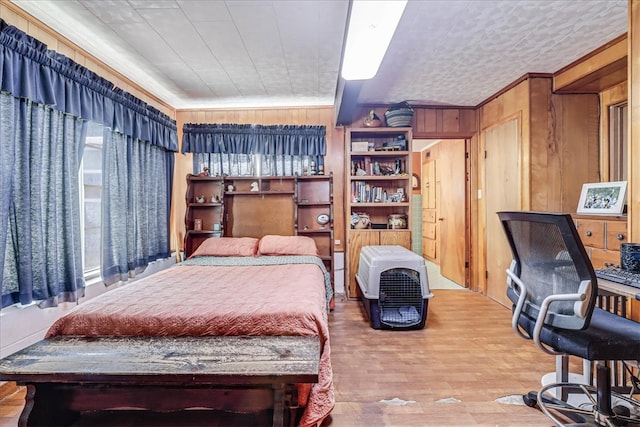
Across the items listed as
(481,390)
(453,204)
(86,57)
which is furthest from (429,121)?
(86,57)

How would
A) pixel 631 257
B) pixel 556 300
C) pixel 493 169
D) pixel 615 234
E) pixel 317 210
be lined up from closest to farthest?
1. pixel 556 300
2. pixel 631 257
3. pixel 615 234
4. pixel 493 169
5. pixel 317 210

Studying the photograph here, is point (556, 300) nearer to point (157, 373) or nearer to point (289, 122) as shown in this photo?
point (157, 373)

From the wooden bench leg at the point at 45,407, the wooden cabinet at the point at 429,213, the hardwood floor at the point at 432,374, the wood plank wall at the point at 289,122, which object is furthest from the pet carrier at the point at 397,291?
the wooden cabinet at the point at 429,213

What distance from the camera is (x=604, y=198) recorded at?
2523 millimetres

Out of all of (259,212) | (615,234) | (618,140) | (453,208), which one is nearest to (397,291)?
(615,234)

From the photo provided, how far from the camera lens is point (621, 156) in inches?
116

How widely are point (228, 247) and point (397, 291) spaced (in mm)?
1915

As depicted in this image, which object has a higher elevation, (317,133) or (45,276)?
(317,133)

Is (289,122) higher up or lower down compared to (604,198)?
higher up

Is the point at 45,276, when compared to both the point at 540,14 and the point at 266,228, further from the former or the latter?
the point at 540,14

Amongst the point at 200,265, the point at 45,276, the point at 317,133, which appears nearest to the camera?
the point at 45,276

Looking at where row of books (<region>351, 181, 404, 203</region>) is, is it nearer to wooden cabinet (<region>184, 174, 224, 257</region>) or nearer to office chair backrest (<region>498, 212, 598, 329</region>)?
wooden cabinet (<region>184, 174, 224, 257</region>)

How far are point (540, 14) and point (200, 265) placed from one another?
3.43m

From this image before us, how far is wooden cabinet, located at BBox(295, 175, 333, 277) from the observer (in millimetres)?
3994
